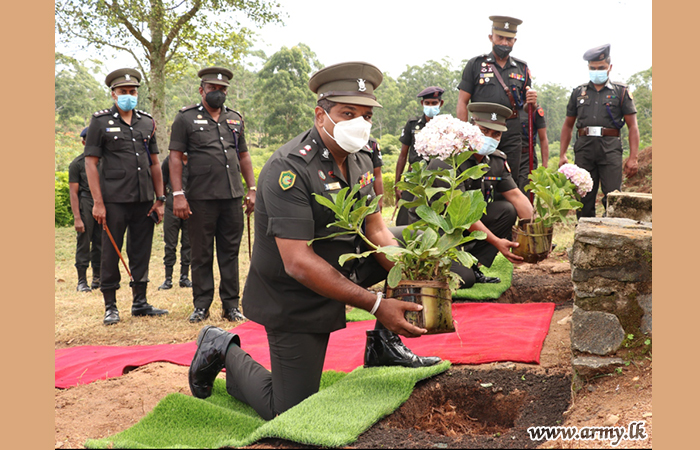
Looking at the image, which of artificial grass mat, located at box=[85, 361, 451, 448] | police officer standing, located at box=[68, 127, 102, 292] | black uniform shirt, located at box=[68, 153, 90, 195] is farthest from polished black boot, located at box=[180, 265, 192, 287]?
artificial grass mat, located at box=[85, 361, 451, 448]

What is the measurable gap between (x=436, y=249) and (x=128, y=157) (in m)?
3.50

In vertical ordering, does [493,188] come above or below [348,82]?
below

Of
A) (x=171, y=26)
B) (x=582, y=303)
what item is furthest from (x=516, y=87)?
(x=171, y=26)

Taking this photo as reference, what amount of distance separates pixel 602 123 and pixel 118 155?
5.07 m

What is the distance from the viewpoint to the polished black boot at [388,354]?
2977 mm

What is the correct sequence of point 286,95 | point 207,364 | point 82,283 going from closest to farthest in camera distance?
1. point 207,364
2. point 82,283
3. point 286,95

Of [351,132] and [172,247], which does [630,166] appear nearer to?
[351,132]

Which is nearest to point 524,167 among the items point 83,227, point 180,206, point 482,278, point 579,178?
point 482,278

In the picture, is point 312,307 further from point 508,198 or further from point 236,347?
point 508,198

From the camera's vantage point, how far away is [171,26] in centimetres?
Result: 1148

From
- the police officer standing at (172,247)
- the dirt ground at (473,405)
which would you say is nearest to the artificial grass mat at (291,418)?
the dirt ground at (473,405)

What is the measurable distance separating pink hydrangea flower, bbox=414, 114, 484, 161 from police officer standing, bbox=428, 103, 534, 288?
4.40 feet

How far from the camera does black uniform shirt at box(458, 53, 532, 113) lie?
5738 millimetres

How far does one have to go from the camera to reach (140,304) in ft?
17.4
